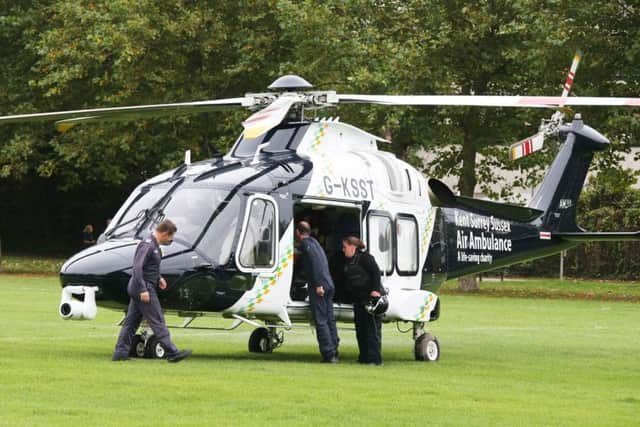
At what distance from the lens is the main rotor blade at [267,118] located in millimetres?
15852

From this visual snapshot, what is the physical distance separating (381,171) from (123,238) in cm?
400

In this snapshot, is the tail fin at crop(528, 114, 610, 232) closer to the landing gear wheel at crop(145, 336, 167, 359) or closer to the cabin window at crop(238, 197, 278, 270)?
the cabin window at crop(238, 197, 278, 270)

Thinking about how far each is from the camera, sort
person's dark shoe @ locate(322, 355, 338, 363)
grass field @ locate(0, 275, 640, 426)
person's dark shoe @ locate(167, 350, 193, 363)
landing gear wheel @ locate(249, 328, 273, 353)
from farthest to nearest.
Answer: landing gear wheel @ locate(249, 328, 273, 353) → person's dark shoe @ locate(322, 355, 338, 363) → person's dark shoe @ locate(167, 350, 193, 363) → grass field @ locate(0, 275, 640, 426)

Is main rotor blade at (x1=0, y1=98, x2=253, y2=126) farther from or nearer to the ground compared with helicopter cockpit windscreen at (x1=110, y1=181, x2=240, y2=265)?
farther from the ground

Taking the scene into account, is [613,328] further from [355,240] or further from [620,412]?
[620,412]

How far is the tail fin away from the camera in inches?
862

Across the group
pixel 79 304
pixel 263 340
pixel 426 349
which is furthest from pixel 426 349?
pixel 79 304

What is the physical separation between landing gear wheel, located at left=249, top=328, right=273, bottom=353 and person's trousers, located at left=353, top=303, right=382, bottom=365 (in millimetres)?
2162

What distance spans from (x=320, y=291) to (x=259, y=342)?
2.39 metres

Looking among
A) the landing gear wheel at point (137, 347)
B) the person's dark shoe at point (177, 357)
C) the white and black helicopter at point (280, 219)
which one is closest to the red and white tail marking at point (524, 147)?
the white and black helicopter at point (280, 219)

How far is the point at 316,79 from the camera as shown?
38781mm

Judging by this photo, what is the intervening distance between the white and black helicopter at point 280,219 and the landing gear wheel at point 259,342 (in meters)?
0.02

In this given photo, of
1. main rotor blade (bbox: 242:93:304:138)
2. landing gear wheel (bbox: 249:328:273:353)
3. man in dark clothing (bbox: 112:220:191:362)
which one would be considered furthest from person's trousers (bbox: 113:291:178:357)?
landing gear wheel (bbox: 249:328:273:353)

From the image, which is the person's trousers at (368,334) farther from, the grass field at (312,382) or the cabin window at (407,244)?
the cabin window at (407,244)
